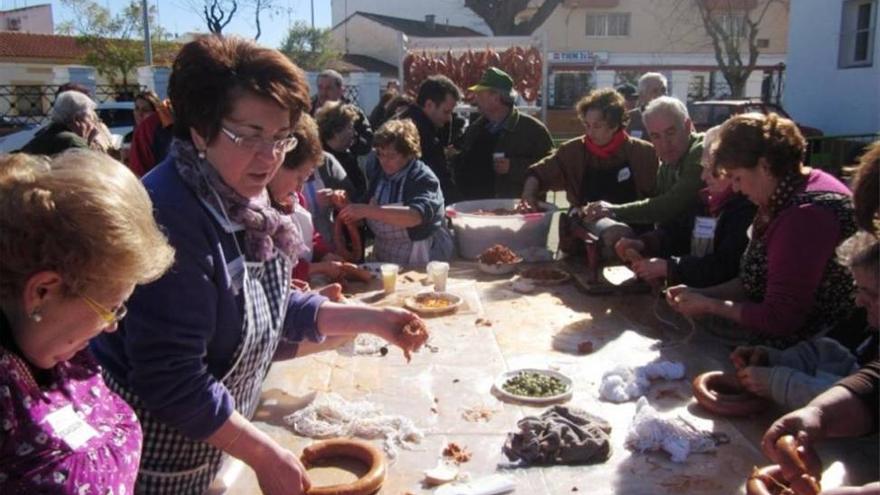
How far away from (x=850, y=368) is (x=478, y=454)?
135cm

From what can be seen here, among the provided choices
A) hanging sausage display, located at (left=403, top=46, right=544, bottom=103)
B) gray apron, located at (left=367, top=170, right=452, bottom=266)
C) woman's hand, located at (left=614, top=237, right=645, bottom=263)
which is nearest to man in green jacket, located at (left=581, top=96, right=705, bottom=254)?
woman's hand, located at (left=614, top=237, right=645, bottom=263)

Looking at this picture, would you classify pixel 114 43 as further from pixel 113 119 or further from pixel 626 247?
pixel 626 247

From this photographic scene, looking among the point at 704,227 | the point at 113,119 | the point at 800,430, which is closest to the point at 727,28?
the point at 113,119

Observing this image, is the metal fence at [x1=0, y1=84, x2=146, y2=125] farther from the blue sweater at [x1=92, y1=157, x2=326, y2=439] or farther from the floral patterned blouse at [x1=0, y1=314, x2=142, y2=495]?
the floral patterned blouse at [x1=0, y1=314, x2=142, y2=495]

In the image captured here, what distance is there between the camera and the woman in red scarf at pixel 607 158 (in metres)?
4.84

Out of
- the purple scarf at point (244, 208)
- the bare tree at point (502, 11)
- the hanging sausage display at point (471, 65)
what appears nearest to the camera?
the purple scarf at point (244, 208)

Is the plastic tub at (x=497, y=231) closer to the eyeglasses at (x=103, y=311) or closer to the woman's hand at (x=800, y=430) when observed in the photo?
the woman's hand at (x=800, y=430)

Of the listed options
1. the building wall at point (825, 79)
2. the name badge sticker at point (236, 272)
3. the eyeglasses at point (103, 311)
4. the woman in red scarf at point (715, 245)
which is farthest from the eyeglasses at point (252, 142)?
the building wall at point (825, 79)

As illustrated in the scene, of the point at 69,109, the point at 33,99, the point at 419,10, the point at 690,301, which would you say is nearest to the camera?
the point at 690,301

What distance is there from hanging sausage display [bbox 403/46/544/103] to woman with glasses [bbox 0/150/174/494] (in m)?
8.68

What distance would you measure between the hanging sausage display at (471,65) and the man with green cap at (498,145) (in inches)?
136

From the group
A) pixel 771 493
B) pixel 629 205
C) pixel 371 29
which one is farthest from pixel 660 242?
pixel 371 29

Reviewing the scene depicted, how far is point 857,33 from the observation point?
13227 millimetres

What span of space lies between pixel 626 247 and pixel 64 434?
324 centimetres
